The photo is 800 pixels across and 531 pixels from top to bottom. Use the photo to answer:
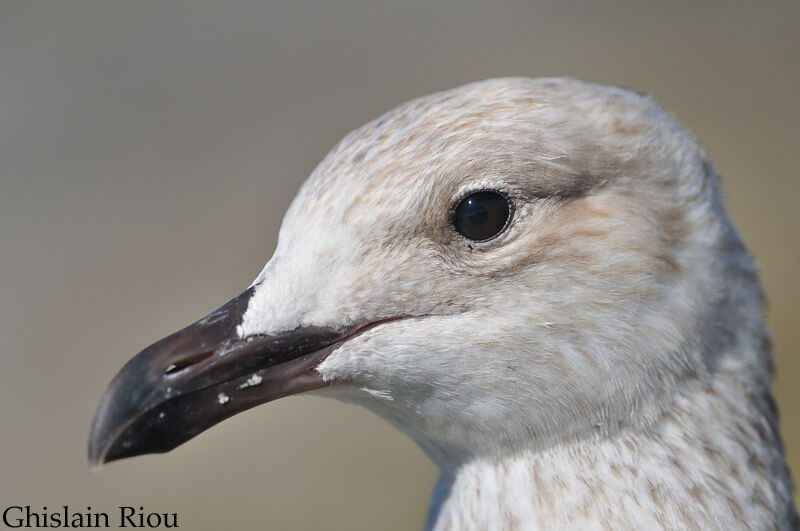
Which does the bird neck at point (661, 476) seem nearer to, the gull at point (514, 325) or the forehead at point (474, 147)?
the gull at point (514, 325)

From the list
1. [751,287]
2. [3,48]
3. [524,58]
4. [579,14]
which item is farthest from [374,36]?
[751,287]

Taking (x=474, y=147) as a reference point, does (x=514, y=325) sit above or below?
below

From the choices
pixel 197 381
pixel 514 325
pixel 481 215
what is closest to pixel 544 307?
pixel 514 325

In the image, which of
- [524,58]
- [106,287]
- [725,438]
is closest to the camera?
[725,438]

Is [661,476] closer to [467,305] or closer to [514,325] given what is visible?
[514,325]

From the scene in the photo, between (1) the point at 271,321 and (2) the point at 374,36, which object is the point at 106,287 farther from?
(1) the point at 271,321

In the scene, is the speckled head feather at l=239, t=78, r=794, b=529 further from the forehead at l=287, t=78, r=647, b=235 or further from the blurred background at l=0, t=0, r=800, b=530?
the blurred background at l=0, t=0, r=800, b=530
